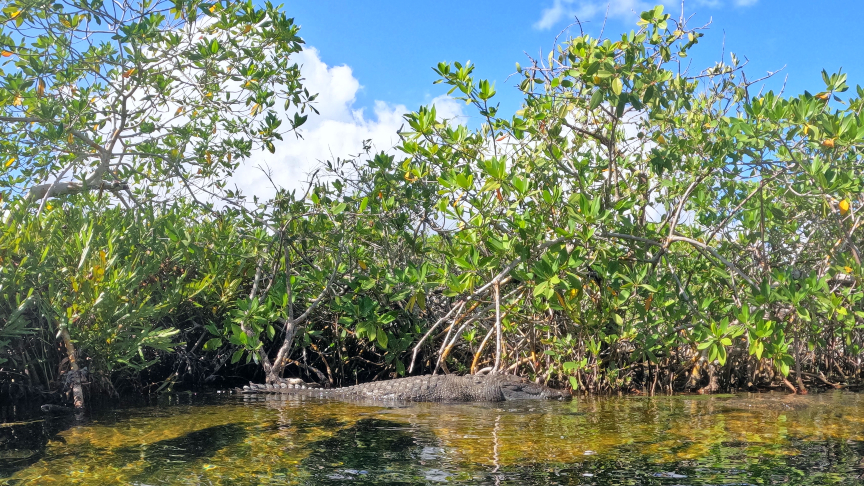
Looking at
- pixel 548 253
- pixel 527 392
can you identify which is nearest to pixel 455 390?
pixel 527 392

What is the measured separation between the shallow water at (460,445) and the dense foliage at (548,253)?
2.02 ft

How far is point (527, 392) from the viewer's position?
548 centimetres

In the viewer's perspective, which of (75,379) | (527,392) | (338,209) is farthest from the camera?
(527,392)

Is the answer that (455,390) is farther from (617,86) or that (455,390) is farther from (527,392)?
(617,86)

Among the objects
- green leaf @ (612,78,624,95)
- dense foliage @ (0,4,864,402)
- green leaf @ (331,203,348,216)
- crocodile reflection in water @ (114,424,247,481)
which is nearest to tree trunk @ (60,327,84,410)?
dense foliage @ (0,4,864,402)

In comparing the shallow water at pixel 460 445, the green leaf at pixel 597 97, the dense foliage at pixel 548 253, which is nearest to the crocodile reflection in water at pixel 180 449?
the shallow water at pixel 460 445

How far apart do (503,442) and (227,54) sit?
4068 millimetres

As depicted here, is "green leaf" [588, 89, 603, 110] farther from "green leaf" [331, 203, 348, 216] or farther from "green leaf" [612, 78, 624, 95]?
"green leaf" [331, 203, 348, 216]

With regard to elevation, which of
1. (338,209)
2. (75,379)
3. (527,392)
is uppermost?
(338,209)

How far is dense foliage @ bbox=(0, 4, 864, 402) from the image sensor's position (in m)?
4.40

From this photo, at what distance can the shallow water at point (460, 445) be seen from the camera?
272 centimetres

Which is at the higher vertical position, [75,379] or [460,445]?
[75,379]

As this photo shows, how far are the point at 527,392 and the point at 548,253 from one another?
142 cm

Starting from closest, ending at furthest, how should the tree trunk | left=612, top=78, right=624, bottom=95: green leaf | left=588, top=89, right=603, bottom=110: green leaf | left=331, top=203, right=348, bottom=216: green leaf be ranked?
left=612, top=78, right=624, bottom=95: green leaf
left=588, top=89, right=603, bottom=110: green leaf
the tree trunk
left=331, top=203, right=348, bottom=216: green leaf
